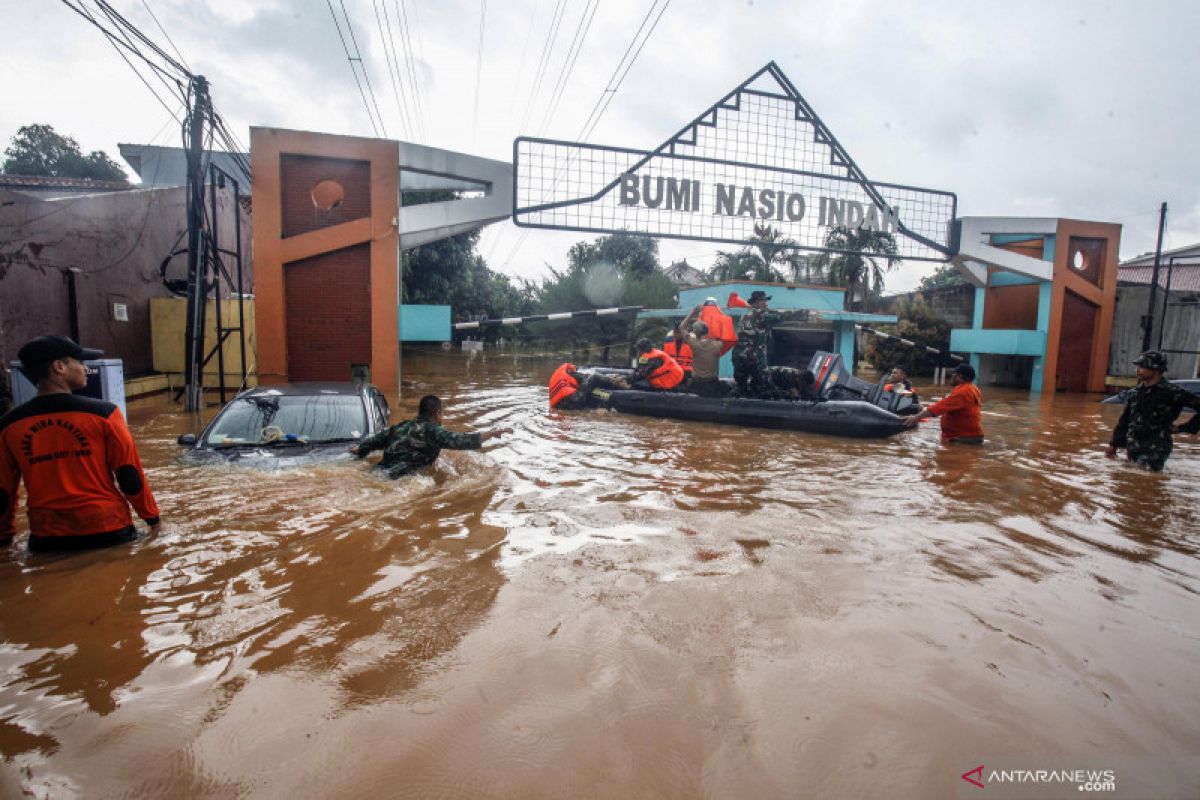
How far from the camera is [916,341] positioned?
2319 centimetres

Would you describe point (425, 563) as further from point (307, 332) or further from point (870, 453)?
point (307, 332)

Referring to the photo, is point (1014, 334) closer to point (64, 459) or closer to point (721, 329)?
point (721, 329)

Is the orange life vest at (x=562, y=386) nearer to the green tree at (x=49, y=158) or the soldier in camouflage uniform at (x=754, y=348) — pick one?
the soldier in camouflage uniform at (x=754, y=348)

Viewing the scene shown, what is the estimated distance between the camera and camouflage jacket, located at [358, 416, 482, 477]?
5387 mm

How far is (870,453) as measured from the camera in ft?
27.1

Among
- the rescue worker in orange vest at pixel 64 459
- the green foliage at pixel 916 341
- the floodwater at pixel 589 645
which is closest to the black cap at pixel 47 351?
the rescue worker in orange vest at pixel 64 459

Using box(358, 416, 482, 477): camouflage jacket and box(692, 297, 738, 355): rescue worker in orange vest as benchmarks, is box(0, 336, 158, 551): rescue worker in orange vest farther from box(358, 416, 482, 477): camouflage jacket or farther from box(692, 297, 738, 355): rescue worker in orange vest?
box(692, 297, 738, 355): rescue worker in orange vest

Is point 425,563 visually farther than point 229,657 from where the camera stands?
Yes

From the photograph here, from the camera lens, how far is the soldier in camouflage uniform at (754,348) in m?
10.2

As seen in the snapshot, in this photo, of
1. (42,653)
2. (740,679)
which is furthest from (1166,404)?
(42,653)

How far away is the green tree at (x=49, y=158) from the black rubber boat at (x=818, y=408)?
1465 inches

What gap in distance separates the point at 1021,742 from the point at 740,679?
1012 millimetres

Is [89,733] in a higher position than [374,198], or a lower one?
lower

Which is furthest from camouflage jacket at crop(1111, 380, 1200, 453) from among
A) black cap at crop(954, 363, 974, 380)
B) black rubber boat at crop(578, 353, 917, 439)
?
black rubber boat at crop(578, 353, 917, 439)
